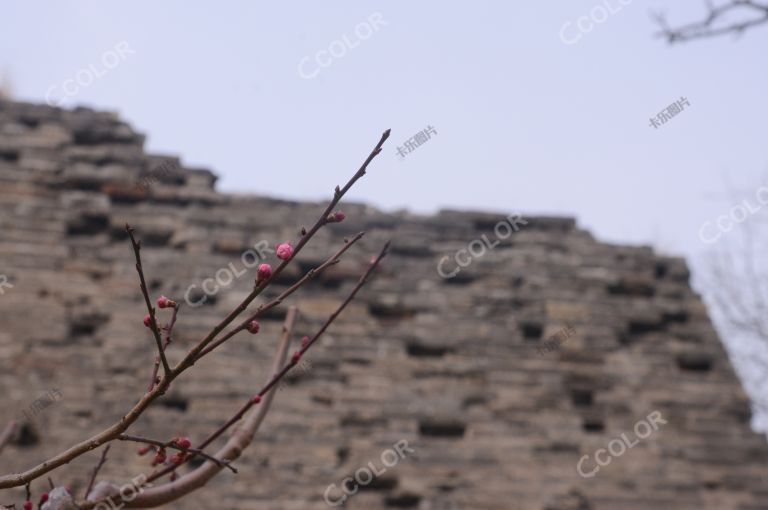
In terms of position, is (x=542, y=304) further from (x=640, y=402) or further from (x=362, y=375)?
(x=362, y=375)

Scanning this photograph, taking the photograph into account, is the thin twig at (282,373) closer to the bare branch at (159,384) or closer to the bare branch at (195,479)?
the bare branch at (195,479)

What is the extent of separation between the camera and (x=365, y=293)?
556 centimetres

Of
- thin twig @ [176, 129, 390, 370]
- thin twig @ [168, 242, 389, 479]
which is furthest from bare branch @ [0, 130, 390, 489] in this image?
thin twig @ [168, 242, 389, 479]

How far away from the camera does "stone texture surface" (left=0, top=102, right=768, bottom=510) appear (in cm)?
479

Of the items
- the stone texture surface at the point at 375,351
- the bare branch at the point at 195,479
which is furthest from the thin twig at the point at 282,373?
the stone texture surface at the point at 375,351

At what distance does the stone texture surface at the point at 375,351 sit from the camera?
4789 millimetres

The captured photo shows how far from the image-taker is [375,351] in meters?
5.30

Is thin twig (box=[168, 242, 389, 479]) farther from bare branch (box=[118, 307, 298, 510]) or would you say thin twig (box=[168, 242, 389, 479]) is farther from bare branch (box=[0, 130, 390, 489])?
bare branch (box=[0, 130, 390, 489])

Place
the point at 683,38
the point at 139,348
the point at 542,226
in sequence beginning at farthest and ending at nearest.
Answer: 1. the point at 542,226
2. the point at 139,348
3. the point at 683,38

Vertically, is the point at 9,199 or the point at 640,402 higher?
the point at 9,199

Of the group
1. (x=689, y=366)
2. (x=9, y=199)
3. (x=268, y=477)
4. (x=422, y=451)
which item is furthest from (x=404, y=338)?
(x=9, y=199)

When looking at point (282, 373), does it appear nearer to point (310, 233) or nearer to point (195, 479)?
point (310, 233)

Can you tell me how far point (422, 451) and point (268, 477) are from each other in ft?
2.60

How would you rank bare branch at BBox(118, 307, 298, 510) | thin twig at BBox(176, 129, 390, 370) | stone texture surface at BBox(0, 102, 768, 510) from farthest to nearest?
stone texture surface at BBox(0, 102, 768, 510) < bare branch at BBox(118, 307, 298, 510) < thin twig at BBox(176, 129, 390, 370)
